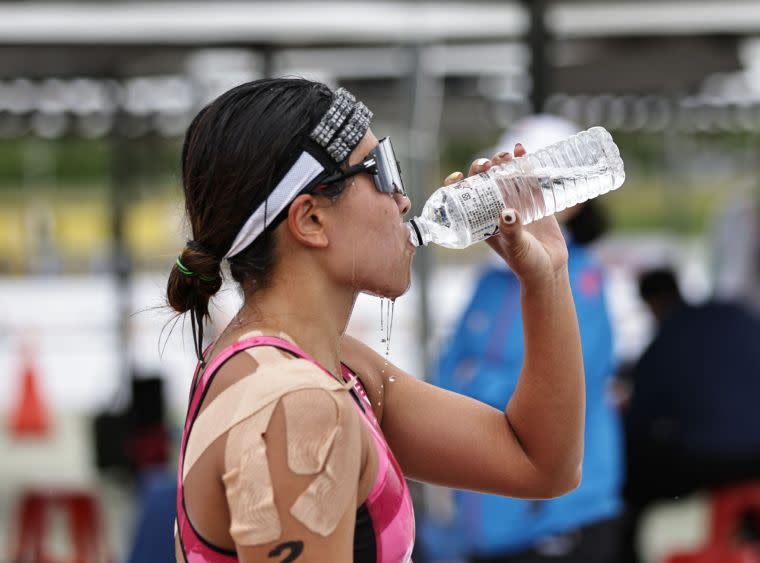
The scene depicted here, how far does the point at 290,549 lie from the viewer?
1.19 metres

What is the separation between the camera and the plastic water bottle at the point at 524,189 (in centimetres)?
159

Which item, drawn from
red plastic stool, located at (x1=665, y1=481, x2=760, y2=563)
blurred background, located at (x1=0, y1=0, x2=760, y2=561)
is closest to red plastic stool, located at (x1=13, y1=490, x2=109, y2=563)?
blurred background, located at (x1=0, y1=0, x2=760, y2=561)

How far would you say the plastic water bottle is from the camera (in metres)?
1.59

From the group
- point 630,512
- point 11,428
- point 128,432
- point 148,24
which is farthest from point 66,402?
point 630,512

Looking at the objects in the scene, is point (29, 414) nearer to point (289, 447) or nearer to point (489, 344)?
point (489, 344)

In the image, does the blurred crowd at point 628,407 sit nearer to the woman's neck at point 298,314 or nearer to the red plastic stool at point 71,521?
the red plastic stool at point 71,521

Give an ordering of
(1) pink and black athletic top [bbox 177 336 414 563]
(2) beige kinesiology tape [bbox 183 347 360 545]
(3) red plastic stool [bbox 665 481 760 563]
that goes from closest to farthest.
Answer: (2) beige kinesiology tape [bbox 183 347 360 545] → (1) pink and black athletic top [bbox 177 336 414 563] → (3) red plastic stool [bbox 665 481 760 563]

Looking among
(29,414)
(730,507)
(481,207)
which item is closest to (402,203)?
(481,207)

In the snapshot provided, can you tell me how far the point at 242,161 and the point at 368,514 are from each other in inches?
16.7

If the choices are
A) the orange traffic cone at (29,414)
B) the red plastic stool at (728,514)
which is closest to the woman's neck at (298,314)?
the red plastic stool at (728,514)

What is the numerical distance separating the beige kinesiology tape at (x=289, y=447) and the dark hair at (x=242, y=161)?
200 mm

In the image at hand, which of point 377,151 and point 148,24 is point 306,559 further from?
point 148,24

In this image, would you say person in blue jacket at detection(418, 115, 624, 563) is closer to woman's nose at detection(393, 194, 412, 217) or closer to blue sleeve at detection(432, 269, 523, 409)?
blue sleeve at detection(432, 269, 523, 409)

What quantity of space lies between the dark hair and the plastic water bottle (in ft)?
0.72
